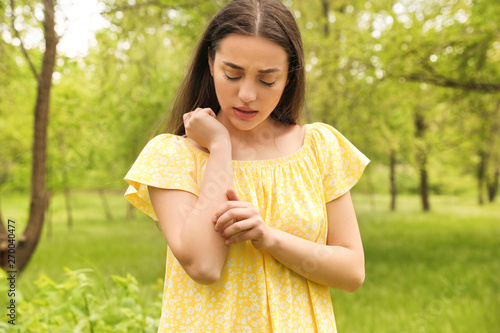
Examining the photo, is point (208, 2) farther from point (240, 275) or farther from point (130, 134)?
point (240, 275)

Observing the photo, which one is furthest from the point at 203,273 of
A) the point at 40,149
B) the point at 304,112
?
the point at 304,112

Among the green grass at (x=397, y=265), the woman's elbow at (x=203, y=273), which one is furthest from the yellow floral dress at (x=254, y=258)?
the green grass at (x=397, y=265)

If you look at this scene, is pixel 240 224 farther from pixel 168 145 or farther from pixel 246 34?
pixel 246 34

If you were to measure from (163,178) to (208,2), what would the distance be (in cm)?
491

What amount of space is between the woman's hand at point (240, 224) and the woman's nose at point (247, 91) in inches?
11.5

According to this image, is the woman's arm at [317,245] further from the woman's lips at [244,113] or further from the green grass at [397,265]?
the green grass at [397,265]

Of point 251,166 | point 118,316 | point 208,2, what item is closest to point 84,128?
point 208,2

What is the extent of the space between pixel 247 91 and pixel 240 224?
0.37 m

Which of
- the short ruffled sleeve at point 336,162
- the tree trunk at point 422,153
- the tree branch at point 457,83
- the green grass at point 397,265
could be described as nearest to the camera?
the short ruffled sleeve at point 336,162

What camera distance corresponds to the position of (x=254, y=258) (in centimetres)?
136

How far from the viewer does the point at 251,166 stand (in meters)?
1.43

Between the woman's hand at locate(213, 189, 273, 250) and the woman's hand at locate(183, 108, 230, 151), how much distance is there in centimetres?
21

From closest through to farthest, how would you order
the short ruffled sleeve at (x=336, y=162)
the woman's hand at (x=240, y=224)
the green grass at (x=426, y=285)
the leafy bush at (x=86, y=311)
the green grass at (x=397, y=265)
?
the woman's hand at (x=240, y=224)
the short ruffled sleeve at (x=336, y=162)
the leafy bush at (x=86, y=311)
the green grass at (x=426, y=285)
the green grass at (x=397, y=265)

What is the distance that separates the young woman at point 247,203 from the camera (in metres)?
1.25
